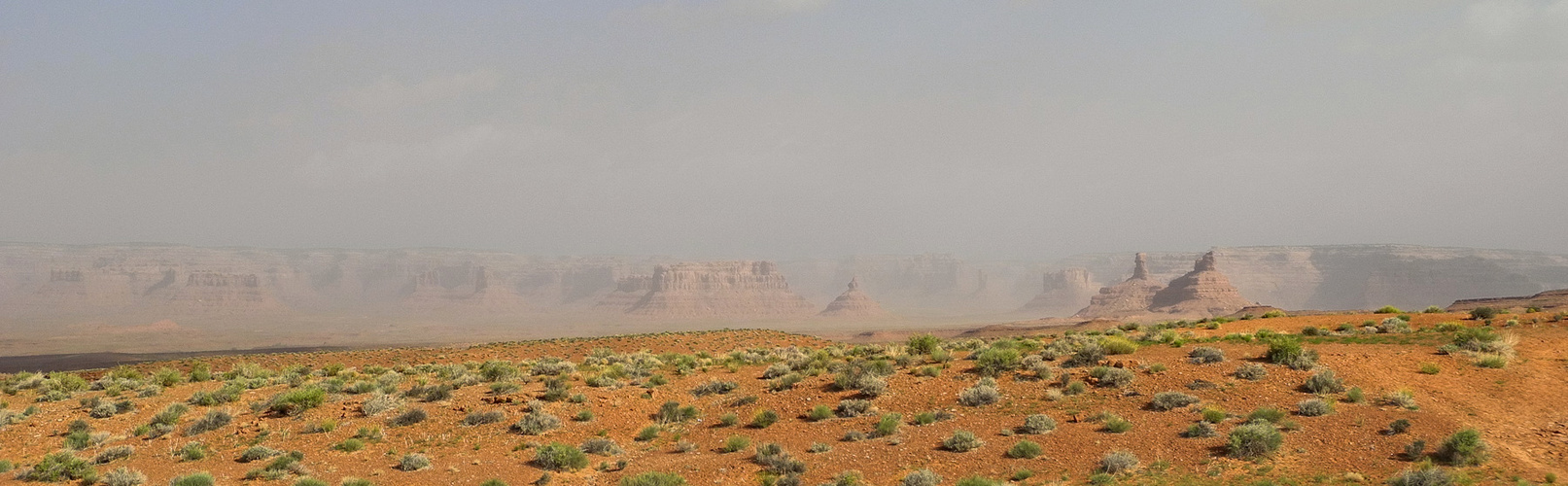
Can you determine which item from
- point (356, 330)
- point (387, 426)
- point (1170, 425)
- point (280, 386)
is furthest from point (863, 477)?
point (356, 330)

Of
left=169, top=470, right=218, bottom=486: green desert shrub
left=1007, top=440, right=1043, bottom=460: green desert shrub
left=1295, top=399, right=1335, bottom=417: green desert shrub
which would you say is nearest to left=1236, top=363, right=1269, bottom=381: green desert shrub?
left=1295, top=399, right=1335, bottom=417: green desert shrub

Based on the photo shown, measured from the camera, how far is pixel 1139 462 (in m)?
14.3

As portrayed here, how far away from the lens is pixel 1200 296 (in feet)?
498

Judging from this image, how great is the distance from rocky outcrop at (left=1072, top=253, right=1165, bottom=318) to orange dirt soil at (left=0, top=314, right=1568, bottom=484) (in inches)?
5583

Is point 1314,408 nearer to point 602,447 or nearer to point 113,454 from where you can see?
point 602,447

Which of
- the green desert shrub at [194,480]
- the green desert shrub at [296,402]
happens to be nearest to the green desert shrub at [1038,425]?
the green desert shrub at [194,480]

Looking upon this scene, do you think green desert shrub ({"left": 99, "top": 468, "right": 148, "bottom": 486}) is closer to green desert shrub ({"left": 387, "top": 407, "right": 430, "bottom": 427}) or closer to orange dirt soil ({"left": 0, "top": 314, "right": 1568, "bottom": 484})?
orange dirt soil ({"left": 0, "top": 314, "right": 1568, "bottom": 484})

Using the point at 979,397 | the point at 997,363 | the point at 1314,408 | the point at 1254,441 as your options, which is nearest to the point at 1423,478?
the point at 1254,441

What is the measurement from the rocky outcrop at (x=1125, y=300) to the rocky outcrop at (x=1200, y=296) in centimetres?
312

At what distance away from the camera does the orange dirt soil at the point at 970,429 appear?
14266mm

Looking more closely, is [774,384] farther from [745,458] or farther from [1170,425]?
[1170,425]

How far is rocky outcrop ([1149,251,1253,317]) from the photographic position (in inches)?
5768

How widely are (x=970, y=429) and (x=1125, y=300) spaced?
162 m

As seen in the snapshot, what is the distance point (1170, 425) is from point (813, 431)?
7365 millimetres
